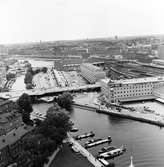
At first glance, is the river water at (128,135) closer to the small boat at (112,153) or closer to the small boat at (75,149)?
the small boat at (112,153)

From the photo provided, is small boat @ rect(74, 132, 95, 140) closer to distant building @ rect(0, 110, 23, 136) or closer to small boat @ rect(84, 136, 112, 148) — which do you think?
small boat @ rect(84, 136, 112, 148)

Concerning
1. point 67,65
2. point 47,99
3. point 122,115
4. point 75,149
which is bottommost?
point 47,99

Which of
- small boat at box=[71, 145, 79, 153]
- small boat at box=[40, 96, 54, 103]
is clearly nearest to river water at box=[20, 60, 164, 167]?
small boat at box=[71, 145, 79, 153]

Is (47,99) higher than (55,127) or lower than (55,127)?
lower

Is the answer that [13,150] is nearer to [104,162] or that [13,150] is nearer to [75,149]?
[75,149]

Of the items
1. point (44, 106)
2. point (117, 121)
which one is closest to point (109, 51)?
point (44, 106)

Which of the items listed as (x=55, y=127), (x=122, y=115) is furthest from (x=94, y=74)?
(x=55, y=127)

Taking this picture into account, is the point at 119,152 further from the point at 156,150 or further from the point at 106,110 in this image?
the point at 106,110
